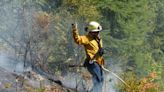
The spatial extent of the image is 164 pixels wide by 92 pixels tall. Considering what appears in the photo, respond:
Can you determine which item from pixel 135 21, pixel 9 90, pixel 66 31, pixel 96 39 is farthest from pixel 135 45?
pixel 96 39

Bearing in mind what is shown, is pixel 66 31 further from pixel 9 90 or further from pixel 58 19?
pixel 9 90

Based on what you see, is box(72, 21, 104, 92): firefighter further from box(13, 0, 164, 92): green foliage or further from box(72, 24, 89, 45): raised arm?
box(13, 0, 164, 92): green foliage

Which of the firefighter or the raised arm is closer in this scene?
the raised arm

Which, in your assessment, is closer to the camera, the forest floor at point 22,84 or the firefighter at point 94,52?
the firefighter at point 94,52

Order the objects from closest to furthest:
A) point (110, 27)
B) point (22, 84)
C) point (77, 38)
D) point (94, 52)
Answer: point (77, 38) < point (94, 52) < point (22, 84) < point (110, 27)

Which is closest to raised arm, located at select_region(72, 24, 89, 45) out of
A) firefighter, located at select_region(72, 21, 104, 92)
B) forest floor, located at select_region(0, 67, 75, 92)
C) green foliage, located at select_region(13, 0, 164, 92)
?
firefighter, located at select_region(72, 21, 104, 92)

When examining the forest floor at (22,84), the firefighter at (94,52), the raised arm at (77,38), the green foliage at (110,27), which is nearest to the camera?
the raised arm at (77,38)

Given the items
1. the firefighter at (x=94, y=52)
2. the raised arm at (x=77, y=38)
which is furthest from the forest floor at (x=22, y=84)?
the raised arm at (x=77, y=38)

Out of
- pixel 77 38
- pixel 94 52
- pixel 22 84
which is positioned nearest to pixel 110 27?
pixel 22 84

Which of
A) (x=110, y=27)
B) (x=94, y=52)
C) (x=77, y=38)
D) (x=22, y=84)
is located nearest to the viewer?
(x=77, y=38)

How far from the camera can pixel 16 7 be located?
28703 millimetres

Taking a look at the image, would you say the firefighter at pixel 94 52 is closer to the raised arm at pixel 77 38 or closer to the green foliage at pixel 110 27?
the raised arm at pixel 77 38

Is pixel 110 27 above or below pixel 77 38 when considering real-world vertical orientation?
below

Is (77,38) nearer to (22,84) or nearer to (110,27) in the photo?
(22,84)
